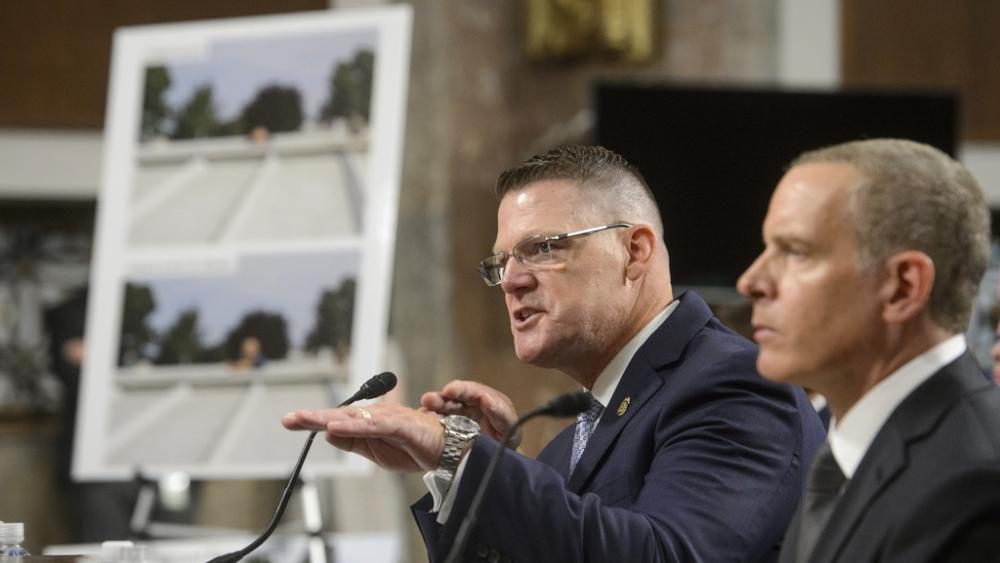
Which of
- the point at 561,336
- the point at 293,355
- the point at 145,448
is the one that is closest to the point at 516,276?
the point at 561,336

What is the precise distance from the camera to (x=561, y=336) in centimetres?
251

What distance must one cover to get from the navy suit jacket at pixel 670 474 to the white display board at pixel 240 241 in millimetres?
1648

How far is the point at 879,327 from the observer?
165cm

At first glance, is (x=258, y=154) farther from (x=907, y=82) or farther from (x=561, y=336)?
(x=907, y=82)

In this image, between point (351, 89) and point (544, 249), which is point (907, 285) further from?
point (351, 89)

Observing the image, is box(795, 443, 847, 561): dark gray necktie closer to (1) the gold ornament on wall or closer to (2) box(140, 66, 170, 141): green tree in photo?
(2) box(140, 66, 170, 141): green tree in photo

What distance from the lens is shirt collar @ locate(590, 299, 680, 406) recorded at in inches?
100

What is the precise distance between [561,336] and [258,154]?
2023 millimetres

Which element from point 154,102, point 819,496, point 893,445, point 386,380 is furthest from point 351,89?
point 893,445

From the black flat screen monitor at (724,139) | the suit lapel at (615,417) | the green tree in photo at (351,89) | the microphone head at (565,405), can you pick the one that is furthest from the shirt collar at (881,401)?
the black flat screen monitor at (724,139)

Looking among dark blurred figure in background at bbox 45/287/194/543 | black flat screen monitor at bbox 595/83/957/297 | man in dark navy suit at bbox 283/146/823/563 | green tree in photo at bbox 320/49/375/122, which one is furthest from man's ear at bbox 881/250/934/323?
dark blurred figure in background at bbox 45/287/194/543

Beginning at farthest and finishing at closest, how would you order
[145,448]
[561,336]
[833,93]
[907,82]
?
1. [907,82]
2. [833,93]
3. [145,448]
4. [561,336]

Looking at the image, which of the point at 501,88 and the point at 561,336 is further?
the point at 501,88

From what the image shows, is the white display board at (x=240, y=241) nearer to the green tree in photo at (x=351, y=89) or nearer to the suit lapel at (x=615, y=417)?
the green tree in photo at (x=351, y=89)
